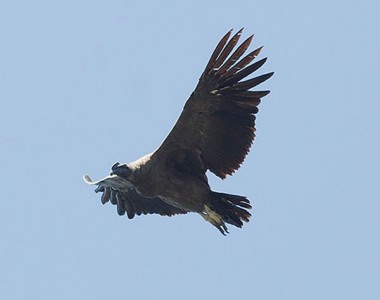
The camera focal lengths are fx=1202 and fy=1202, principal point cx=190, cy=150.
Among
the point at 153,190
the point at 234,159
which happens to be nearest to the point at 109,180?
the point at 153,190

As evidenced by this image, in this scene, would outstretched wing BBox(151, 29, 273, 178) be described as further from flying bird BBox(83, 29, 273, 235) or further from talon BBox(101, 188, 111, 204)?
talon BBox(101, 188, 111, 204)

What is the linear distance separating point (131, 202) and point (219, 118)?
3.30m

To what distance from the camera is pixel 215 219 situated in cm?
2078

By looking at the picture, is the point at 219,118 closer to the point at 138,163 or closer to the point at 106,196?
the point at 138,163

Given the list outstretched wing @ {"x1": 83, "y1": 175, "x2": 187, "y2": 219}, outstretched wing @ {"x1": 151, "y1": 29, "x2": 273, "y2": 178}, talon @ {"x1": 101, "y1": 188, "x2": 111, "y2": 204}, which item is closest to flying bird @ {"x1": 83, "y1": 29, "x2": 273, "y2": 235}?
outstretched wing @ {"x1": 151, "y1": 29, "x2": 273, "y2": 178}

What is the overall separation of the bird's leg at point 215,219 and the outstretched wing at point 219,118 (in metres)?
0.65

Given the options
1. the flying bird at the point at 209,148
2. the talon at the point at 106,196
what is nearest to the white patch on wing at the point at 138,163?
the flying bird at the point at 209,148

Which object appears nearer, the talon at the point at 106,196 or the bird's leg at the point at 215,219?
the bird's leg at the point at 215,219

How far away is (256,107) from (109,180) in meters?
2.99

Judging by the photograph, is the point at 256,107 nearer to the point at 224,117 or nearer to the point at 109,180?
the point at 224,117

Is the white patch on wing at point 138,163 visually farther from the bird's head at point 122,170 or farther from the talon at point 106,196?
the talon at point 106,196

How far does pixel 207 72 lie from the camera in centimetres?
2016

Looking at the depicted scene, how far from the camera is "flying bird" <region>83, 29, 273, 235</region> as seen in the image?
66.0 feet

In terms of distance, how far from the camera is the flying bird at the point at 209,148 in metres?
20.1
